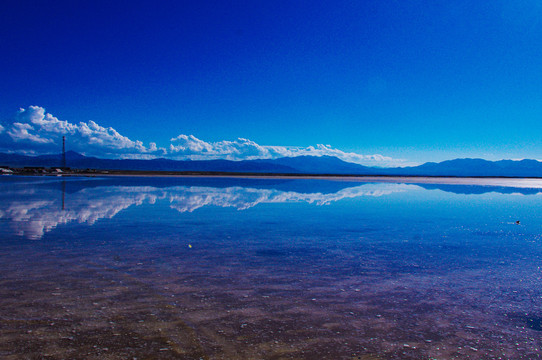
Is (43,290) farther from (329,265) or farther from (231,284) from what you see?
(329,265)

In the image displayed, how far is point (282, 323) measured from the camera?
14.0 ft

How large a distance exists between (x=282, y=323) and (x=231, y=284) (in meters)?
1.58

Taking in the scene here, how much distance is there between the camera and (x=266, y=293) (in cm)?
526

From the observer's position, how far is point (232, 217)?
1340 cm

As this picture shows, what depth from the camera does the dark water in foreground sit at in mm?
3746

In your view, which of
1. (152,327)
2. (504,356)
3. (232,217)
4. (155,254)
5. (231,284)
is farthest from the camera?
(232,217)

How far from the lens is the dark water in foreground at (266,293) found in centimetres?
375

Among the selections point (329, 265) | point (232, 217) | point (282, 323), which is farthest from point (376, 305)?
point (232, 217)

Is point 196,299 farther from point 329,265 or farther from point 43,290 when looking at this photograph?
point 329,265

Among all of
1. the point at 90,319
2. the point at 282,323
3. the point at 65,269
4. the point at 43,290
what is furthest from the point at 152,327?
the point at 65,269

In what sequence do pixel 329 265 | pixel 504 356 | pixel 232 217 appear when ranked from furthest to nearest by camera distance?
1. pixel 232 217
2. pixel 329 265
3. pixel 504 356

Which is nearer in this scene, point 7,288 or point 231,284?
point 7,288

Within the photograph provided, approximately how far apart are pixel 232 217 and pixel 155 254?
235 inches

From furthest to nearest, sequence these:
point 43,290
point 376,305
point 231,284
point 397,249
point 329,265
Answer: point 397,249 < point 329,265 < point 231,284 < point 43,290 < point 376,305
